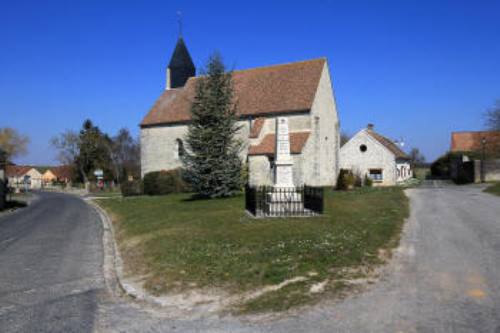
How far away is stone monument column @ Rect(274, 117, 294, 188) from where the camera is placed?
1619cm

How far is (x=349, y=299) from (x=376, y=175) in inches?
1474

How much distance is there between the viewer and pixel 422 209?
16203mm

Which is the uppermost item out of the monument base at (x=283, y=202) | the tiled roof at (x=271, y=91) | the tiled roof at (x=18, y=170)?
the tiled roof at (x=271, y=91)

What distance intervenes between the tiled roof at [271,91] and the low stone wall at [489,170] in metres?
14.7

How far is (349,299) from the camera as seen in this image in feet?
20.5

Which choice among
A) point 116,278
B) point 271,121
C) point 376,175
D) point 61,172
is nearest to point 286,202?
point 116,278

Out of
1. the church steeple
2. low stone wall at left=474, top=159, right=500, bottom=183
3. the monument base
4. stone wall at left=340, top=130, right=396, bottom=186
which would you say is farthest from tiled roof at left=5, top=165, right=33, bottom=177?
the monument base

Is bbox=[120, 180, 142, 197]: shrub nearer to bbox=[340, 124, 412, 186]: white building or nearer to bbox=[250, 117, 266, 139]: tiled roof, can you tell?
bbox=[250, 117, 266, 139]: tiled roof

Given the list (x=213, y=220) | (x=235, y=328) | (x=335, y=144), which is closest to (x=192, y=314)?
(x=235, y=328)

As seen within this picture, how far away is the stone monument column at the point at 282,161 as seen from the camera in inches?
637

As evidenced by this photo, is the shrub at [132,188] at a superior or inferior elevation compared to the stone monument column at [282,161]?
inferior

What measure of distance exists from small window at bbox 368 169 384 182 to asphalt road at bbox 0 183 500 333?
3070cm

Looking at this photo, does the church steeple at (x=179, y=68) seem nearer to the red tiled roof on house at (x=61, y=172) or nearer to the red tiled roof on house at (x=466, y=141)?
the red tiled roof on house at (x=466, y=141)

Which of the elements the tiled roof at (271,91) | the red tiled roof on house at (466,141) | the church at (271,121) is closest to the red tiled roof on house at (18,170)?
the church at (271,121)
